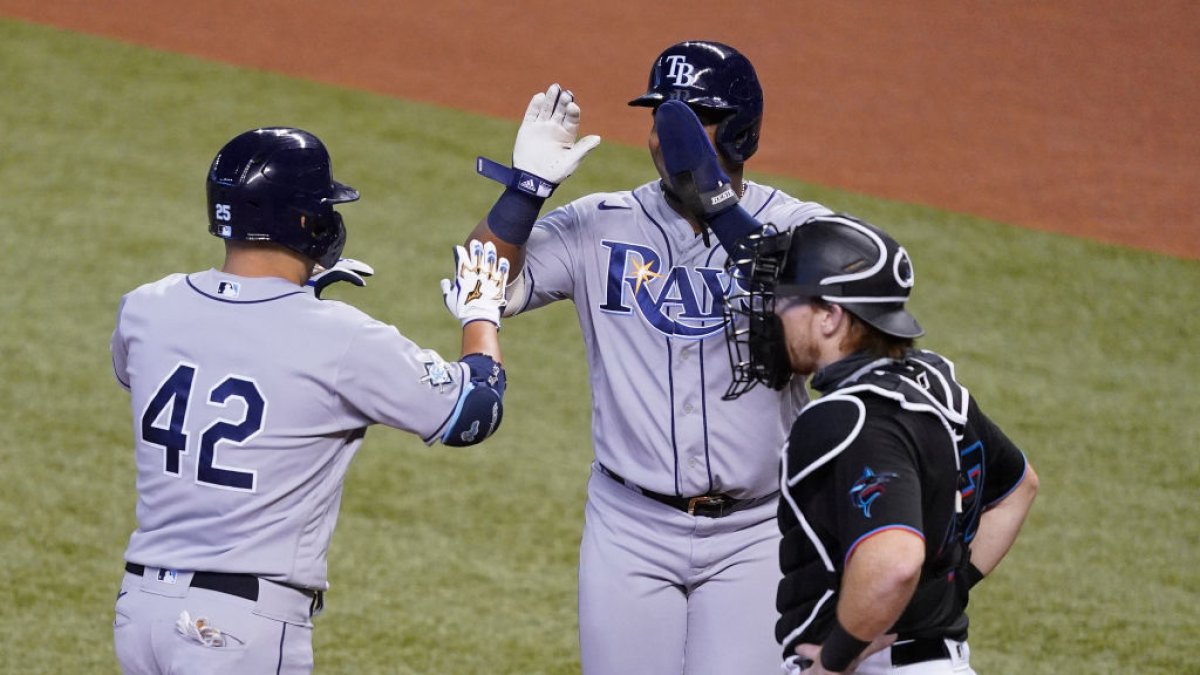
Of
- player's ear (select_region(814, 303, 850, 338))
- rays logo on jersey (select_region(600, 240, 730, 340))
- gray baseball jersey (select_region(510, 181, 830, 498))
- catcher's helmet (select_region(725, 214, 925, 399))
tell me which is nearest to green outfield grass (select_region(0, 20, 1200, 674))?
gray baseball jersey (select_region(510, 181, 830, 498))

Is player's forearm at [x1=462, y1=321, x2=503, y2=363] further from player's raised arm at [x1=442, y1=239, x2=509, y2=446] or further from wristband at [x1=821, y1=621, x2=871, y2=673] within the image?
wristband at [x1=821, y1=621, x2=871, y2=673]

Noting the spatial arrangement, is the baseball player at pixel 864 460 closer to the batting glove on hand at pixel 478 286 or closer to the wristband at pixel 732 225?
the wristband at pixel 732 225

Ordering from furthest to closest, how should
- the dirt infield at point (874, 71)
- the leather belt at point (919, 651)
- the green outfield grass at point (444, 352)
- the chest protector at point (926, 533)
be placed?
the dirt infield at point (874, 71), the green outfield grass at point (444, 352), the leather belt at point (919, 651), the chest protector at point (926, 533)

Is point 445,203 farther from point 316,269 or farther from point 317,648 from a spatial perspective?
point 316,269

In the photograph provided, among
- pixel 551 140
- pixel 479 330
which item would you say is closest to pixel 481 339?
pixel 479 330

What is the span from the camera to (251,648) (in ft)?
9.39

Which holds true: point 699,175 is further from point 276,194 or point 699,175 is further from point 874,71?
point 874,71

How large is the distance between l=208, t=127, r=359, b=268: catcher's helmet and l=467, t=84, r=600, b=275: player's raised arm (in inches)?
17.1

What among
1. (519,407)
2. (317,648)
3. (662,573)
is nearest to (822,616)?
(662,573)

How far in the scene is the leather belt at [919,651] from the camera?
2672mm

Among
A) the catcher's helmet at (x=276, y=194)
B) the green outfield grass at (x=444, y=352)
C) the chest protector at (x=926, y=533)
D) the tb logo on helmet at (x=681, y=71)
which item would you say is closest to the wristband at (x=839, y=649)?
the chest protector at (x=926, y=533)

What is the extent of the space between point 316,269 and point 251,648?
0.83 metres

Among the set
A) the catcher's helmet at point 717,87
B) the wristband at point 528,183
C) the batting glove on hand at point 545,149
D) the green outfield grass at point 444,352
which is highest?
the catcher's helmet at point 717,87

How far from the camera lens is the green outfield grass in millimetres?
5238
